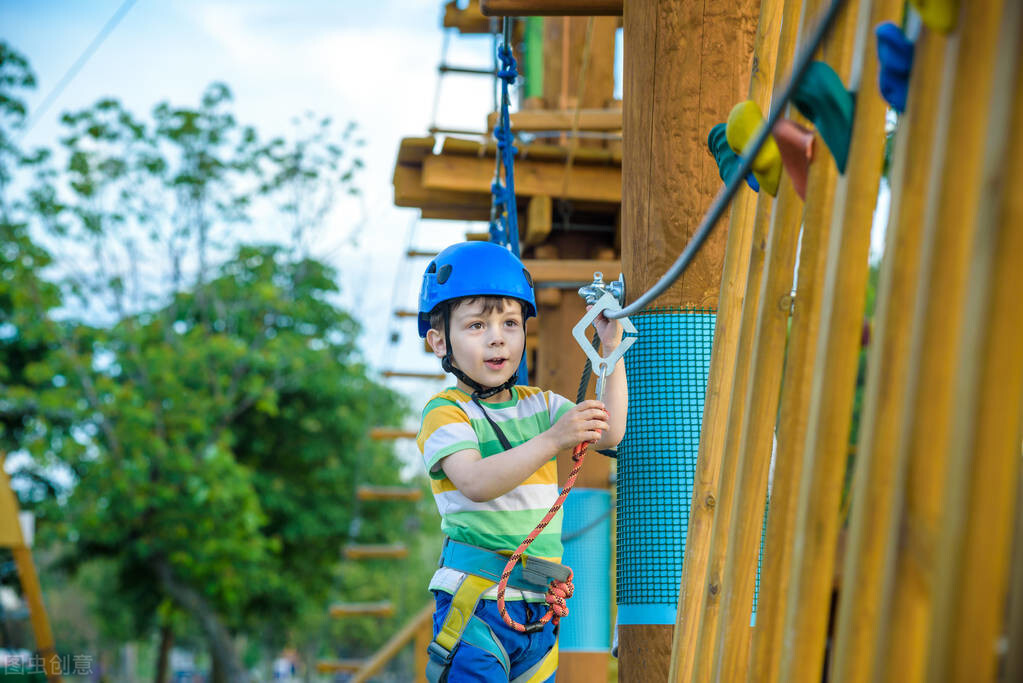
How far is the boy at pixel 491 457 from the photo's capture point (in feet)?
7.73

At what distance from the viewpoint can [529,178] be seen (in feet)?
18.3

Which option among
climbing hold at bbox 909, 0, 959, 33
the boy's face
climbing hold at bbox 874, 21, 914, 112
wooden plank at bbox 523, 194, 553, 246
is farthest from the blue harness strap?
wooden plank at bbox 523, 194, 553, 246

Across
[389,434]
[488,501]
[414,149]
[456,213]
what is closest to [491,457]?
[488,501]

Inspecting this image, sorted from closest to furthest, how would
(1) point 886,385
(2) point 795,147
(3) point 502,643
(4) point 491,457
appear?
(1) point 886,385 → (2) point 795,147 → (4) point 491,457 → (3) point 502,643

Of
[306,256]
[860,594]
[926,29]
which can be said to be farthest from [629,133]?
[306,256]

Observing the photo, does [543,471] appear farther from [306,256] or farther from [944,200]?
[306,256]

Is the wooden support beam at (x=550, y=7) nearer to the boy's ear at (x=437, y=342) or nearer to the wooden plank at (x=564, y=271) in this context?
the boy's ear at (x=437, y=342)

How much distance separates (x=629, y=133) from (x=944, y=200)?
186 centimetres

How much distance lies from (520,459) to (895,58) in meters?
1.34

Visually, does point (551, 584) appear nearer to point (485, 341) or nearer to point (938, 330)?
point (485, 341)

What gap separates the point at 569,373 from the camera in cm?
556

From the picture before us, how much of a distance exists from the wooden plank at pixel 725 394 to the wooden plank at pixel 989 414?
2.88 feet

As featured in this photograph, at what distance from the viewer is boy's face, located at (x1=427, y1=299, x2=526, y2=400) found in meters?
2.58

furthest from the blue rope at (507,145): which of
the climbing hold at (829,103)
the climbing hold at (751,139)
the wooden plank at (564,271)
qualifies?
the climbing hold at (829,103)
